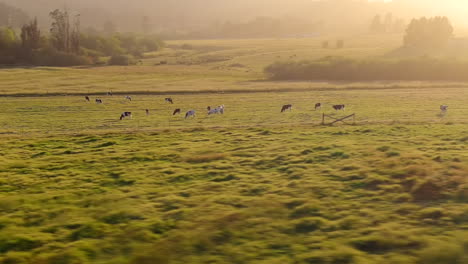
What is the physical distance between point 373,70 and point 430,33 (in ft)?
174

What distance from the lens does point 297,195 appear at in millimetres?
14055

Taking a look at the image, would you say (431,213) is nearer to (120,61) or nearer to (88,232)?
(88,232)

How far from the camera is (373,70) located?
8612 centimetres

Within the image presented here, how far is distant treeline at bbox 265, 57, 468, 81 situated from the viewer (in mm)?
82875

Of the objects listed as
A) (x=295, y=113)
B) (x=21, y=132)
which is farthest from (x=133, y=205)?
(x=295, y=113)

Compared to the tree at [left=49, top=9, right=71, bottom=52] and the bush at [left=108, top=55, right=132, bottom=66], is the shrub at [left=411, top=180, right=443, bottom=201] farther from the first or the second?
the tree at [left=49, top=9, right=71, bottom=52]

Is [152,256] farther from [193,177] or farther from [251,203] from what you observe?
[193,177]

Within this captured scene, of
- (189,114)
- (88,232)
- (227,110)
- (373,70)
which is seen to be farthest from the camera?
(373,70)

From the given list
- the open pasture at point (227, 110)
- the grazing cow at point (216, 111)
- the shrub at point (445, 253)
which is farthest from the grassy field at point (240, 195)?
the grazing cow at point (216, 111)

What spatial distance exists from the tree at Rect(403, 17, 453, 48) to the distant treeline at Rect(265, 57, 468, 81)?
150 feet

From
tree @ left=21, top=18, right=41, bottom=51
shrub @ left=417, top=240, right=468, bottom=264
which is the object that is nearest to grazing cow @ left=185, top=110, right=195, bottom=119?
shrub @ left=417, top=240, right=468, bottom=264

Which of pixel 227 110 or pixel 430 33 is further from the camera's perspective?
pixel 430 33

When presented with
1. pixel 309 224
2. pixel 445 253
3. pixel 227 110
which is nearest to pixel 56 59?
pixel 227 110

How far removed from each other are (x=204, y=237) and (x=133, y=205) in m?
3.47
